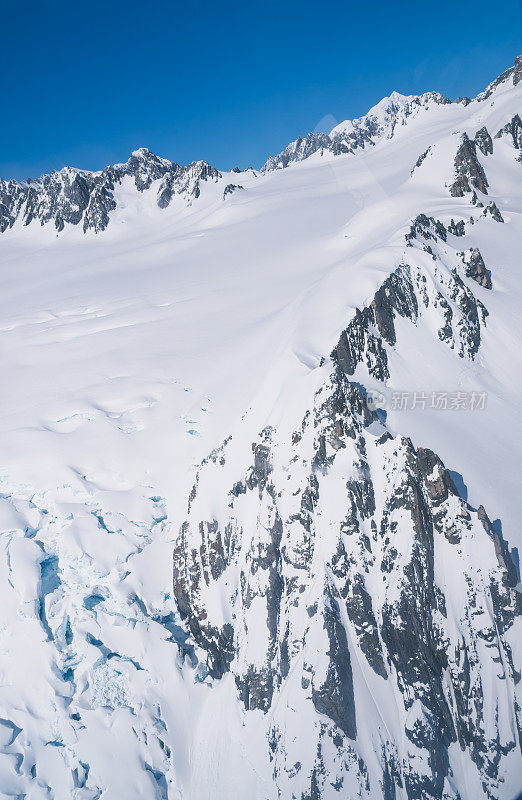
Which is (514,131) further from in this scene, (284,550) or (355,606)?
(355,606)

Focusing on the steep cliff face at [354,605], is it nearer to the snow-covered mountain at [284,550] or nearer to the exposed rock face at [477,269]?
the snow-covered mountain at [284,550]

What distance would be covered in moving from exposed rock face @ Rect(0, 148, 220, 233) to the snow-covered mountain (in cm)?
8406

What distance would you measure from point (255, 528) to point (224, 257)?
192ft

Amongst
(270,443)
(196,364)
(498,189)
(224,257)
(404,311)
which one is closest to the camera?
(270,443)

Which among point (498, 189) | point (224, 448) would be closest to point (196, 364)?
point (224, 448)

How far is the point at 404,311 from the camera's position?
1759 inches

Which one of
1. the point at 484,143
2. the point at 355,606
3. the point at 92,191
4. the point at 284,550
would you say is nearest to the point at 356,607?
the point at 355,606

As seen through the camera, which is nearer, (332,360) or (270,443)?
(270,443)

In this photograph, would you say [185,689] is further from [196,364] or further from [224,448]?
[196,364]

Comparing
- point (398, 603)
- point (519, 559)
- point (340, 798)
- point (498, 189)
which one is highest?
point (498, 189)

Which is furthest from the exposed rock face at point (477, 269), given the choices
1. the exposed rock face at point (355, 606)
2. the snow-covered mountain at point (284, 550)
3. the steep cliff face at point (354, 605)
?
the exposed rock face at point (355, 606)

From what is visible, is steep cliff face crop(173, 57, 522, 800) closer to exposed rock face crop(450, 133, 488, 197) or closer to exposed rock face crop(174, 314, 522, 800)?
exposed rock face crop(174, 314, 522, 800)

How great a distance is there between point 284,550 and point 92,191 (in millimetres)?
128044

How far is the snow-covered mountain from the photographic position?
1129 inches
